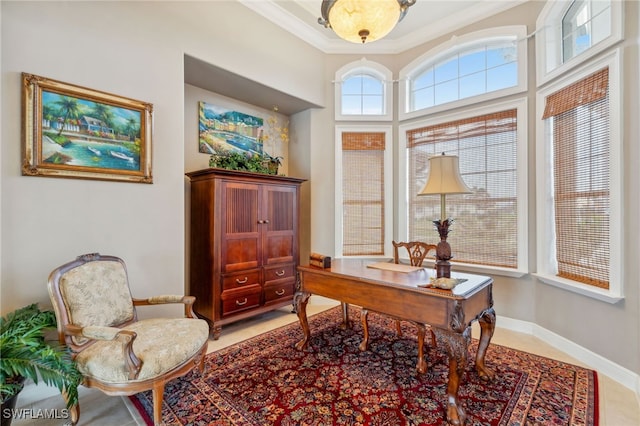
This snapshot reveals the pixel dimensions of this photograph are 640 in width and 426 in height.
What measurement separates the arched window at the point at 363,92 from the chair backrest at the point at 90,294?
3307 mm

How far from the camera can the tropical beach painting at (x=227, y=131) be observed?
3506 millimetres

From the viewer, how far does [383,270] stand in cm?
239

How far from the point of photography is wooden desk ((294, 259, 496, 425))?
171 cm

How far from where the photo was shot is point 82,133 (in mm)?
2203

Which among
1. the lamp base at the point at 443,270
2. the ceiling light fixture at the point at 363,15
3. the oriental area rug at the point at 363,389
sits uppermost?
the ceiling light fixture at the point at 363,15

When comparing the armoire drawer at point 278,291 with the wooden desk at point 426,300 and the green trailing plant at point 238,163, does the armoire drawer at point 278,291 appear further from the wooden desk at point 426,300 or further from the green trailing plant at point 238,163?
the green trailing plant at point 238,163

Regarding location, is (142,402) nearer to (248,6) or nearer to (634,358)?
(634,358)

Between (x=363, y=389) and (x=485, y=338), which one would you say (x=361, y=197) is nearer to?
(x=485, y=338)

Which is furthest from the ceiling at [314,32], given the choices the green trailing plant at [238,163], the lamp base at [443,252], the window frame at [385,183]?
the lamp base at [443,252]

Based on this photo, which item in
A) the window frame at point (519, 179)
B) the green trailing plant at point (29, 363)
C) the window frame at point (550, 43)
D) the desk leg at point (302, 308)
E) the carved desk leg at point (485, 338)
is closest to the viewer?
the green trailing plant at point (29, 363)

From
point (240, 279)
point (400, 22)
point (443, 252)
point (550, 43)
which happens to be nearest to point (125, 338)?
point (240, 279)

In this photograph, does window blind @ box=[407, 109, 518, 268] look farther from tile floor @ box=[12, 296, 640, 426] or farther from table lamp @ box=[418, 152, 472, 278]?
table lamp @ box=[418, 152, 472, 278]

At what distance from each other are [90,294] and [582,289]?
12.9 ft

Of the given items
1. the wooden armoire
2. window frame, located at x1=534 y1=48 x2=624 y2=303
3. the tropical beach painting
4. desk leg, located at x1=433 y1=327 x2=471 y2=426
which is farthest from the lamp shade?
the tropical beach painting
